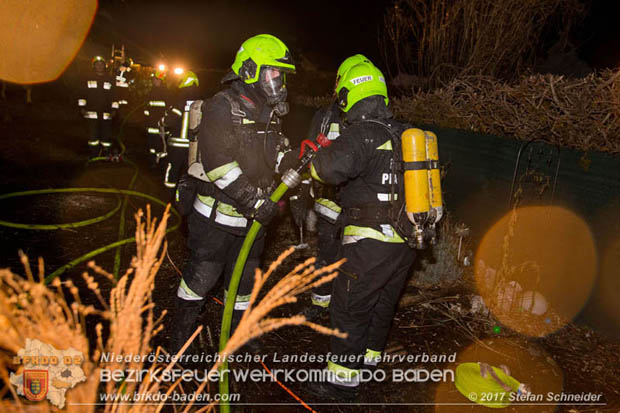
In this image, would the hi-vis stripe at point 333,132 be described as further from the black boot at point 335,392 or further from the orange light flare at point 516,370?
the orange light flare at point 516,370

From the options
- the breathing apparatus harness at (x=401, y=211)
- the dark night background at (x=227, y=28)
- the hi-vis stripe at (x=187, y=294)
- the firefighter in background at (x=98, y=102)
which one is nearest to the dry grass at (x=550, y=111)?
the breathing apparatus harness at (x=401, y=211)

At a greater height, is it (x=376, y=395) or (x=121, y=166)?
(x=121, y=166)

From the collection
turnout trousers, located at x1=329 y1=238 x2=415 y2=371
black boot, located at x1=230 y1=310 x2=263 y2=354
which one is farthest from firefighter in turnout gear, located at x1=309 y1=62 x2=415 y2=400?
black boot, located at x1=230 y1=310 x2=263 y2=354

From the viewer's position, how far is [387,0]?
2342 cm

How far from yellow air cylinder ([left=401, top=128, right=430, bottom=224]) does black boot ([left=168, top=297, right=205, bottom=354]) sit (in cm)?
201

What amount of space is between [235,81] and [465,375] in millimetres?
3278

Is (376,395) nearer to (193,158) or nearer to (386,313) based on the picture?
(386,313)

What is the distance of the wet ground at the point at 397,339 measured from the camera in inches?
141

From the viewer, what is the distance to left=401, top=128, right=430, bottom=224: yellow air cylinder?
3039mm

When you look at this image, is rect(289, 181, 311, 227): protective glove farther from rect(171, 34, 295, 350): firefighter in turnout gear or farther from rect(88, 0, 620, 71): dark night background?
rect(88, 0, 620, 71): dark night background

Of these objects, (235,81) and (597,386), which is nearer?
(235,81)

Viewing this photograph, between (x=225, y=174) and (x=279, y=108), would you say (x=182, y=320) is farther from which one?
(x=279, y=108)

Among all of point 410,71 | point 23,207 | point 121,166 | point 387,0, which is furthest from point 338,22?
point 23,207

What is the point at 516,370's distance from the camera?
4.04 metres
